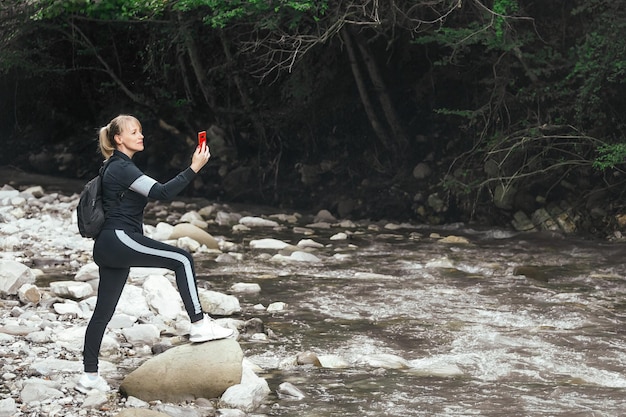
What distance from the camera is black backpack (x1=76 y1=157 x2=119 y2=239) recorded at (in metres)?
4.29

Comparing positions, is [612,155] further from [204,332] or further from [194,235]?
[204,332]

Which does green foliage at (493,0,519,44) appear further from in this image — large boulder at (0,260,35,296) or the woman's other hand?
the woman's other hand

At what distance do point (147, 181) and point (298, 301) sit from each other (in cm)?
354

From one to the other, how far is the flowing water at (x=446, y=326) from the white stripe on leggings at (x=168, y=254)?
677mm

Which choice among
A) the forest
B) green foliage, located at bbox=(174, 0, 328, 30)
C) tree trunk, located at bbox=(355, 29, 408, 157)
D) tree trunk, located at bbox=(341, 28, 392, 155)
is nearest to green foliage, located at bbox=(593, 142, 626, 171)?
the forest

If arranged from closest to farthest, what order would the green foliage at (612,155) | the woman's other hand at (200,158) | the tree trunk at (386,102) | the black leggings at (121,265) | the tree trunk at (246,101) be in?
1. the woman's other hand at (200,158)
2. the black leggings at (121,265)
3. the green foliage at (612,155)
4. the tree trunk at (386,102)
5. the tree trunk at (246,101)

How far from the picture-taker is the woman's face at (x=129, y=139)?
438cm

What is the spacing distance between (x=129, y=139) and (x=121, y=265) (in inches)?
24.1

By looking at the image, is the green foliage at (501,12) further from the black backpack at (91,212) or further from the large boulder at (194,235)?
the black backpack at (91,212)

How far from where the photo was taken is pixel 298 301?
7609mm

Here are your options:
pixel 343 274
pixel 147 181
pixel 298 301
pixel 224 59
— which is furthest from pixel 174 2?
pixel 147 181

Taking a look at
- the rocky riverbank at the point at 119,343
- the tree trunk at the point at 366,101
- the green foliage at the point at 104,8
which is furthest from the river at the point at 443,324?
the green foliage at the point at 104,8

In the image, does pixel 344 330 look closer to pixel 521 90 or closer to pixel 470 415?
pixel 470 415

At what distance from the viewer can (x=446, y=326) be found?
6.70 m
